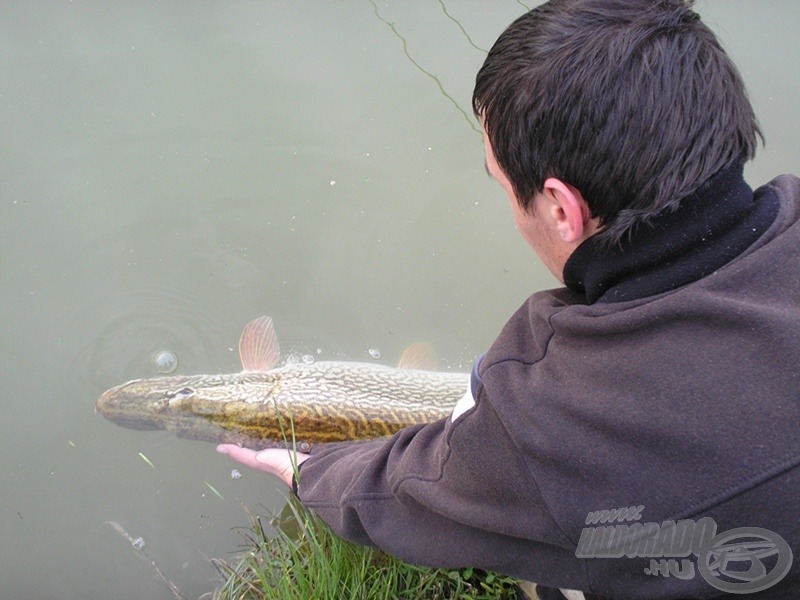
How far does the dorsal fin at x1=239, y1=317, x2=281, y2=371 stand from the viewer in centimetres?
360

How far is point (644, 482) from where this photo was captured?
1.17 metres

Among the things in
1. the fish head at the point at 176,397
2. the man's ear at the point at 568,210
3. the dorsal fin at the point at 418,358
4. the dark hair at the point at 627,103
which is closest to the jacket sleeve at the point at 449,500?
the man's ear at the point at 568,210

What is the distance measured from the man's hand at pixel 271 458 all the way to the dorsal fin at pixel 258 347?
55cm

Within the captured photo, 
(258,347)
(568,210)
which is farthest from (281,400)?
(568,210)

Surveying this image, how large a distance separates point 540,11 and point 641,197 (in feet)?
1.63

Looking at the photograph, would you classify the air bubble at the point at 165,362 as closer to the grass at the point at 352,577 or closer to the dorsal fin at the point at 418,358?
the dorsal fin at the point at 418,358

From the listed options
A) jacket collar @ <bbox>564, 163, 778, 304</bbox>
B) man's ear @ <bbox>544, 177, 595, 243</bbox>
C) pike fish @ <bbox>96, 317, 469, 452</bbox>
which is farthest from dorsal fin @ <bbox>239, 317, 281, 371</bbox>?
jacket collar @ <bbox>564, 163, 778, 304</bbox>

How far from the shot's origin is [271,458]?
291cm

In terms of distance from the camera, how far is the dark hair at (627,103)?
4.12 feet

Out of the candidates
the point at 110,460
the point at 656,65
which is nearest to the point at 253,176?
the point at 110,460

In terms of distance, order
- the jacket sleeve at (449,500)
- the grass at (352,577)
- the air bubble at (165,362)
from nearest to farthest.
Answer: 1. the jacket sleeve at (449,500)
2. the grass at (352,577)
3. the air bubble at (165,362)

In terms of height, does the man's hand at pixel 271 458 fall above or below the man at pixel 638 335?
below

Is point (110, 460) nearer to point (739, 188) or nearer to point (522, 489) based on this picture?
point (522, 489)

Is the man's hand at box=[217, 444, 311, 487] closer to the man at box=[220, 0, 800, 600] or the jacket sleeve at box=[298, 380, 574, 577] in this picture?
the jacket sleeve at box=[298, 380, 574, 577]
